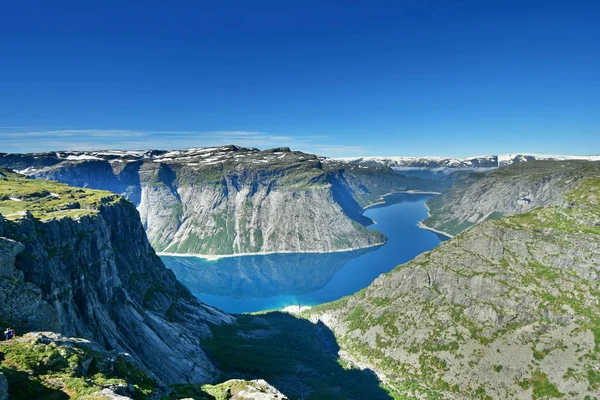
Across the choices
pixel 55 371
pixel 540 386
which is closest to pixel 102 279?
pixel 55 371

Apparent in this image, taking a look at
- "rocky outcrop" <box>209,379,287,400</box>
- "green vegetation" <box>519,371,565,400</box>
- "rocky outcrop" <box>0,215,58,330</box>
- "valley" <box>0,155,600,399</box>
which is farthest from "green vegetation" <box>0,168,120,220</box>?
"green vegetation" <box>519,371,565,400</box>

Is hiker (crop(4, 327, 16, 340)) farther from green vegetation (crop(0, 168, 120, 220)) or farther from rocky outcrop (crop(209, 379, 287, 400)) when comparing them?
green vegetation (crop(0, 168, 120, 220))

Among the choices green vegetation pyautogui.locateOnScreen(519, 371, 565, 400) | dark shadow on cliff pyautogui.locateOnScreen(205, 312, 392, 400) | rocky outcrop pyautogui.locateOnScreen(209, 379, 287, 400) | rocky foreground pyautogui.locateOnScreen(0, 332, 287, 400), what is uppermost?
rocky foreground pyautogui.locateOnScreen(0, 332, 287, 400)

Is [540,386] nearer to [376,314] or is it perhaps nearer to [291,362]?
[376,314]

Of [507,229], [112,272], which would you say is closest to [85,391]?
[112,272]

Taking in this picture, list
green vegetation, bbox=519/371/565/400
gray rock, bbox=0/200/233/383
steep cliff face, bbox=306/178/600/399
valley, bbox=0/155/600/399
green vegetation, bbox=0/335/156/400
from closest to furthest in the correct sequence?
green vegetation, bbox=0/335/156/400, gray rock, bbox=0/200/233/383, valley, bbox=0/155/600/399, green vegetation, bbox=519/371/565/400, steep cliff face, bbox=306/178/600/399
